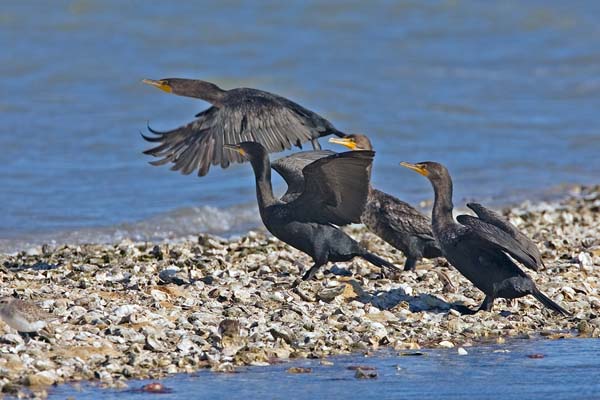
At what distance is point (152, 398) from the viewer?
6.45 meters

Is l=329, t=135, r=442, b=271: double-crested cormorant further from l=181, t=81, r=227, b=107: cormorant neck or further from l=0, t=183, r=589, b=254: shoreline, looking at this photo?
l=0, t=183, r=589, b=254: shoreline

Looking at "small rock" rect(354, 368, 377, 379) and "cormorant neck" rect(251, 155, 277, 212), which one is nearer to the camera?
"small rock" rect(354, 368, 377, 379)

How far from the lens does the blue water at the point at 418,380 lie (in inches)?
260

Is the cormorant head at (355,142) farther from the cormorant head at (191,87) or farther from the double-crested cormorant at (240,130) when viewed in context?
the cormorant head at (191,87)

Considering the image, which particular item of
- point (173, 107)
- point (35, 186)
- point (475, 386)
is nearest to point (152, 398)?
point (475, 386)

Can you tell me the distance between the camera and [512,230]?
904cm

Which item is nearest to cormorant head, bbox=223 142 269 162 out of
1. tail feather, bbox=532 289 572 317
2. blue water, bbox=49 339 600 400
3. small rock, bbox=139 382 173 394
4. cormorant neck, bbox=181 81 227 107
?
cormorant neck, bbox=181 81 227 107

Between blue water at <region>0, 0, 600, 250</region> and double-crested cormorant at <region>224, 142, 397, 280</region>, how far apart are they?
3734 mm

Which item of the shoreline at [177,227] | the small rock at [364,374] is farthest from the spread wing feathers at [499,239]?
the shoreline at [177,227]

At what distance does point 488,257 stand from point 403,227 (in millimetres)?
1494

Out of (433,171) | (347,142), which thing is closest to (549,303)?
(433,171)

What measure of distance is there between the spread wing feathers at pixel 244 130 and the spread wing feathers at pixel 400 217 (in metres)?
1.14

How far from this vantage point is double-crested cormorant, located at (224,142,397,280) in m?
9.00

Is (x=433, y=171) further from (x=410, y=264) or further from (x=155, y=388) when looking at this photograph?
(x=155, y=388)
